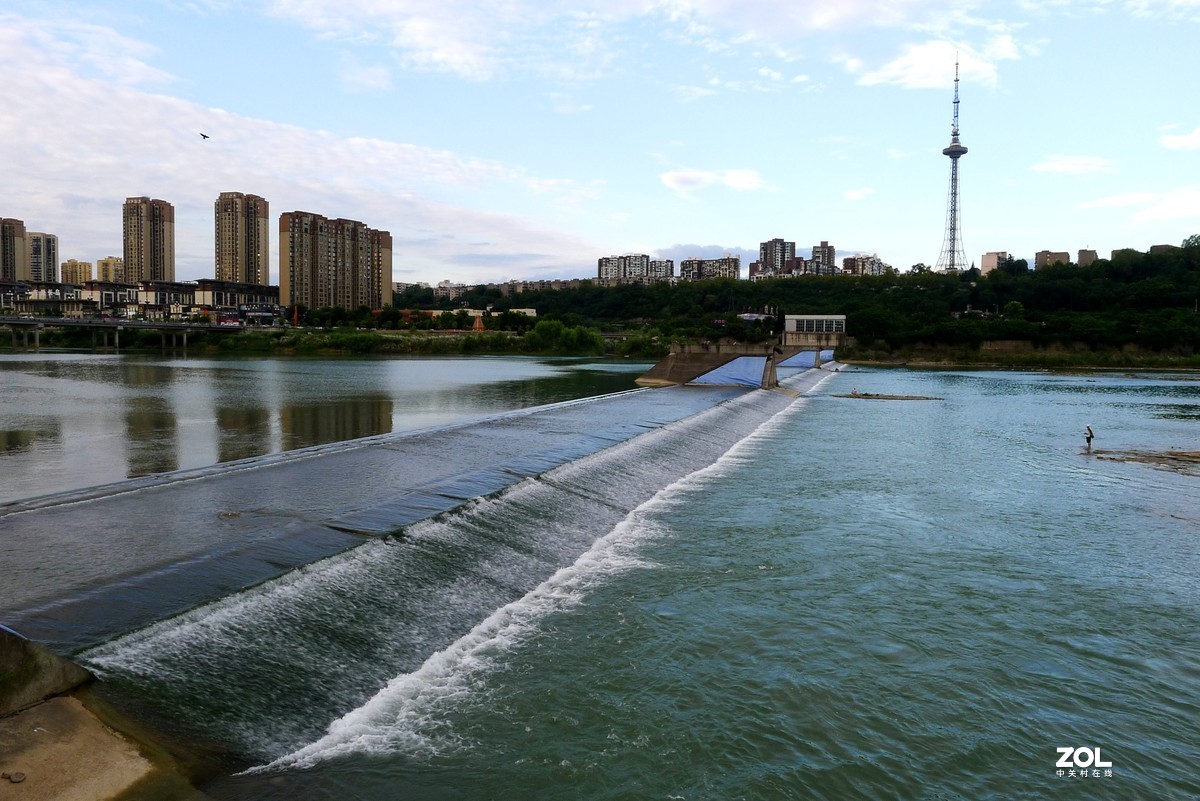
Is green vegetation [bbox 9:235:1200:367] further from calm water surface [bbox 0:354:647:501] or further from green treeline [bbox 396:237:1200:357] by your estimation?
calm water surface [bbox 0:354:647:501]

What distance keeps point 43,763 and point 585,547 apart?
6789 mm

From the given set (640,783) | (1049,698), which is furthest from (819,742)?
(1049,698)

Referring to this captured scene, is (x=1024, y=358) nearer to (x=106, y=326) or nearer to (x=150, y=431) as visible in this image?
(x=150, y=431)

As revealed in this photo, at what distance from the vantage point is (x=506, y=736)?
5562 mm

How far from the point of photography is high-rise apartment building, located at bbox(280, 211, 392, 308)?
154m

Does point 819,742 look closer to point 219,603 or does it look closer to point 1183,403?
point 219,603

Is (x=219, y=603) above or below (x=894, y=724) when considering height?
above

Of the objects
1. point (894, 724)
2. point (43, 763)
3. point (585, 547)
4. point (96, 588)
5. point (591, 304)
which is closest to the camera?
point (43, 763)

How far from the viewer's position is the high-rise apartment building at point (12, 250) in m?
186

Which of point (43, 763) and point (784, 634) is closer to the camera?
point (43, 763)

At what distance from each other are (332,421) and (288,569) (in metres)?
18.6

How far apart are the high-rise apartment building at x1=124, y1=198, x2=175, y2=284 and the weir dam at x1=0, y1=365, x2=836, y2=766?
18906 cm

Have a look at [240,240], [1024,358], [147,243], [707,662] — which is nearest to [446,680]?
[707,662]

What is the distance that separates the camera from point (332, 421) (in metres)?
24.7
